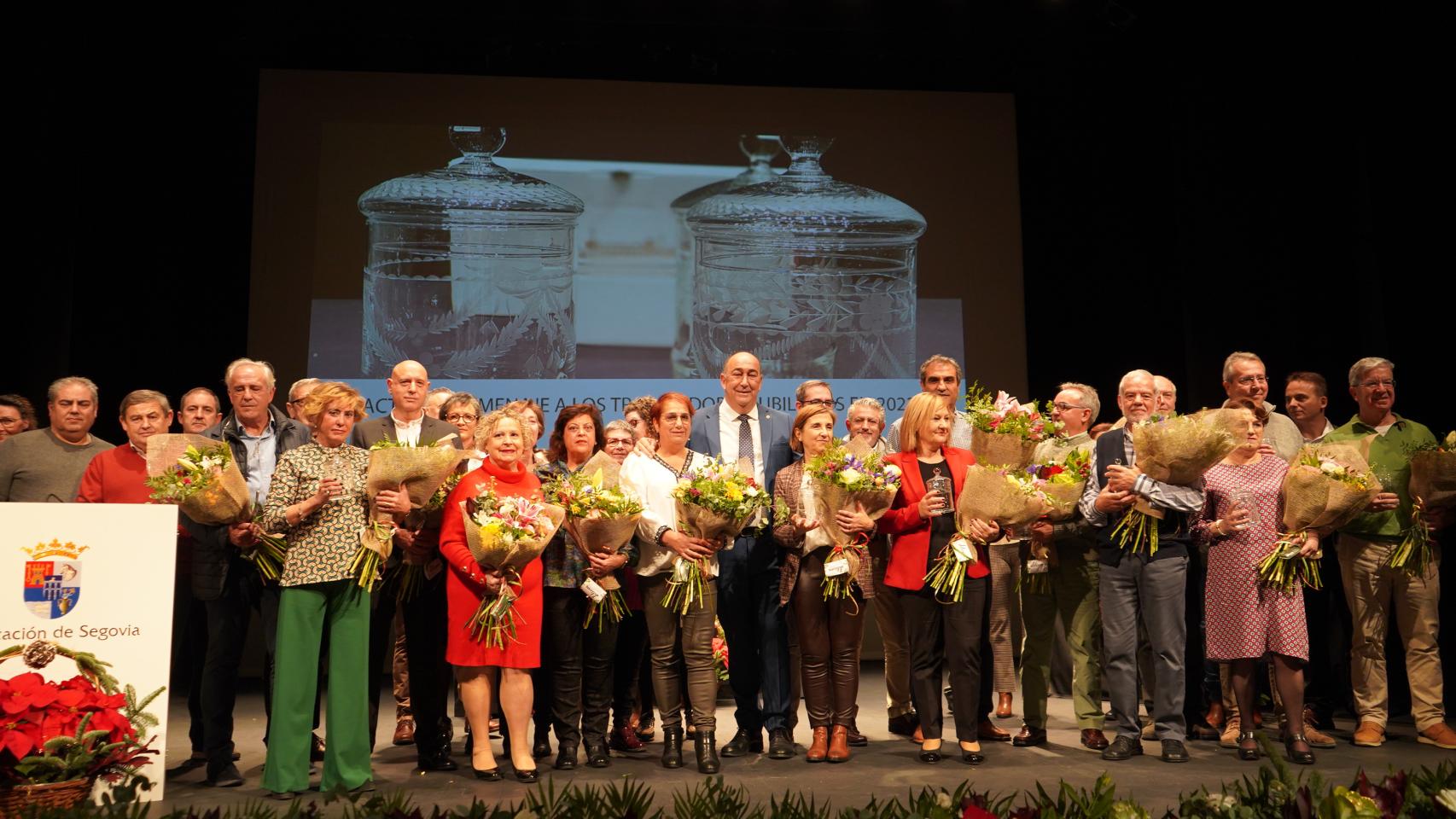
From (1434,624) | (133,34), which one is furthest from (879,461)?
(133,34)

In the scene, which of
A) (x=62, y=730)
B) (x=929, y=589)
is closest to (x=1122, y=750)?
(x=929, y=589)

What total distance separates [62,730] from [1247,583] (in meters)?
4.21

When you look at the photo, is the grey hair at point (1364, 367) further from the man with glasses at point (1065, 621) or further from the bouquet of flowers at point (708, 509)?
the bouquet of flowers at point (708, 509)

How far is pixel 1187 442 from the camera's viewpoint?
4418 mm

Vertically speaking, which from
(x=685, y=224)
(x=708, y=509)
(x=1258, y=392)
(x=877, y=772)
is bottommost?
(x=877, y=772)

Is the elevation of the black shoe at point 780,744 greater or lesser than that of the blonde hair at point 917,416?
lesser

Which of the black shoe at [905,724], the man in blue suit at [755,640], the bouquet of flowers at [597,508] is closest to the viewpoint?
the bouquet of flowers at [597,508]

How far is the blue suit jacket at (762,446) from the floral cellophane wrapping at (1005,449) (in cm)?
87

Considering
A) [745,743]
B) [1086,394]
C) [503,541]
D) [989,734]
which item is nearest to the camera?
[503,541]

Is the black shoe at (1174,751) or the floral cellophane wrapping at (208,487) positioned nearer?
the floral cellophane wrapping at (208,487)

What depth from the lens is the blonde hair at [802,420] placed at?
4.81m

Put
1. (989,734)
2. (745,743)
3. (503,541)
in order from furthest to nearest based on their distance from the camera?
(989,734)
(745,743)
(503,541)

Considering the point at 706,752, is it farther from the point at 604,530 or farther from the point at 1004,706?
the point at 1004,706

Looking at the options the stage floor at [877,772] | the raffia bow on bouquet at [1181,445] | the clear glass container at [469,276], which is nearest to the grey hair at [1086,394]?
the raffia bow on bouquet at [1181,445]
